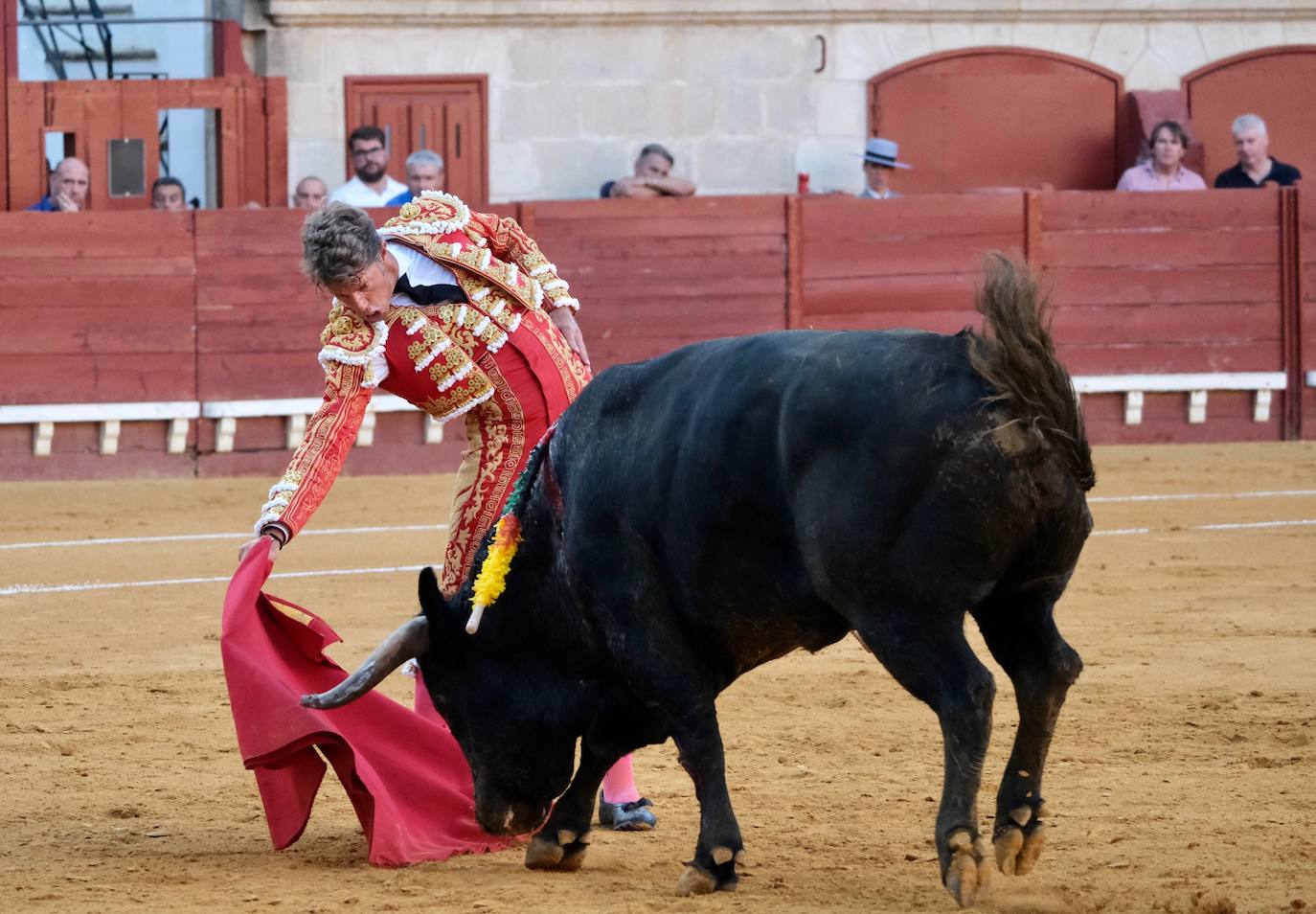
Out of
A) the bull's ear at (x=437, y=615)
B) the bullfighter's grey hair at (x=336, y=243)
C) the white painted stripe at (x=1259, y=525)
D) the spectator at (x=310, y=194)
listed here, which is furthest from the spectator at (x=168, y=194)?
the bull's ear at (x=437, y=615)

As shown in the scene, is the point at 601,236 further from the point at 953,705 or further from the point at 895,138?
the point at 953,705

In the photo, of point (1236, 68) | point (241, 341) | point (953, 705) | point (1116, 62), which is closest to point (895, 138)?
point (1116, 62)

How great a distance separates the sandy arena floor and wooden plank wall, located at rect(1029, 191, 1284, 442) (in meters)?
3.39

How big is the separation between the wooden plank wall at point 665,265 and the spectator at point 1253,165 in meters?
2.51

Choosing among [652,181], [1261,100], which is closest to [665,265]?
[652,181]

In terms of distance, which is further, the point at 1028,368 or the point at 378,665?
the point at 378,665

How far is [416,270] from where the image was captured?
3658 mm

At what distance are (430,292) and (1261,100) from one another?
9.56m

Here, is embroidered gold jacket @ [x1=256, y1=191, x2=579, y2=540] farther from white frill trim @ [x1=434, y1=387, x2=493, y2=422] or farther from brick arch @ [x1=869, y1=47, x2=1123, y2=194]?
brick arch @ [x1=869, y1=47, x2=1123, y2=194]

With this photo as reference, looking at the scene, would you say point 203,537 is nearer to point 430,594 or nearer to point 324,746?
point 324,746

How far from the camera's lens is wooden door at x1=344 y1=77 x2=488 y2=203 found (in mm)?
11477

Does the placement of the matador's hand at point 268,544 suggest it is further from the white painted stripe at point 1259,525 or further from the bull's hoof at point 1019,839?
the white painted stripe at point 1259,525

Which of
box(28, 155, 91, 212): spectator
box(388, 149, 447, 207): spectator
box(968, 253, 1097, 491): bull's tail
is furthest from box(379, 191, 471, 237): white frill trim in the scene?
box(28, 155, 91, 212): spectator

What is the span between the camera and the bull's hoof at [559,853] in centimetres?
340
